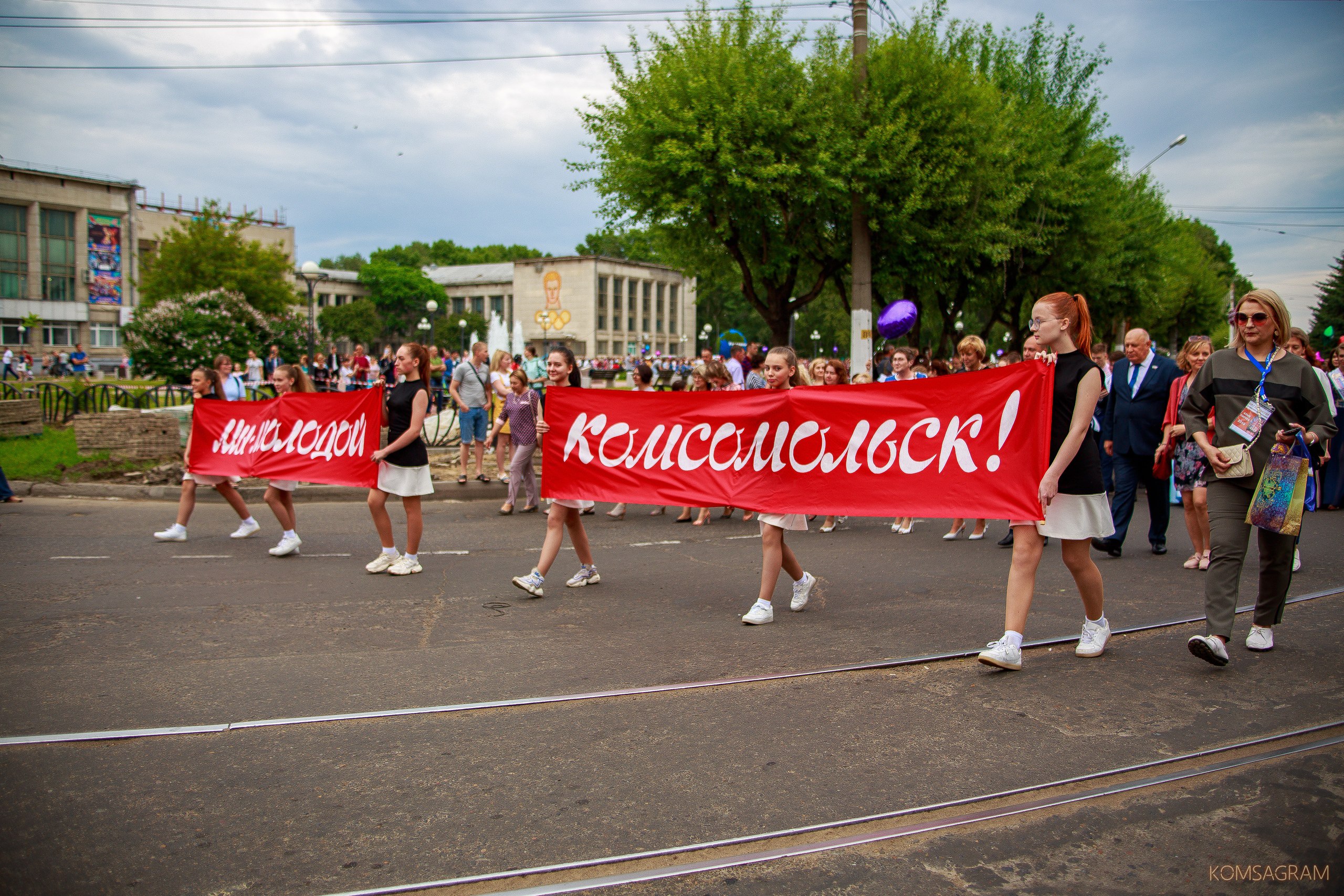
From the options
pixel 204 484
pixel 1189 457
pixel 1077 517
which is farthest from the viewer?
pixel 204 484

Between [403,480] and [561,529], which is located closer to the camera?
[561,529]

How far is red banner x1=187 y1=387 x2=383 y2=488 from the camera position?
8.70 m

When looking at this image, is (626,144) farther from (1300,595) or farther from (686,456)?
(1300,595)

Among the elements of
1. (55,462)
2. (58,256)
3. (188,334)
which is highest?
(58,256)

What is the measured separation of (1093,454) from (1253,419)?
90 cm

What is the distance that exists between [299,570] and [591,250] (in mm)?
142991

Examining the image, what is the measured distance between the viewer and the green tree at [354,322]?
4186 inches

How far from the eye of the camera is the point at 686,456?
6945mm

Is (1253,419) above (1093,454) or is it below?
above

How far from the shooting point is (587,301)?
110 metres

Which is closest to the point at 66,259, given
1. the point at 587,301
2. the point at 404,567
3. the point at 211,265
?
the point at 211,265

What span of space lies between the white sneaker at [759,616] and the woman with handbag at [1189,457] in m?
4.14

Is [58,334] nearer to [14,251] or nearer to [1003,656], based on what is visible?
[14,251]

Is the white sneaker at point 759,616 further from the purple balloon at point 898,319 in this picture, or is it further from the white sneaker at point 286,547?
the purple balloon at point 898,319
